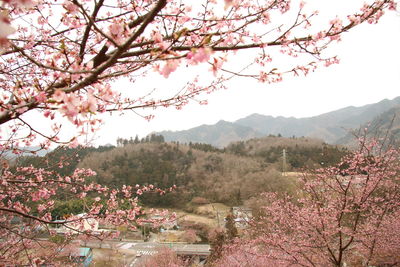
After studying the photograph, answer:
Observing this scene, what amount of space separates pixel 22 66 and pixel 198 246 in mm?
26888

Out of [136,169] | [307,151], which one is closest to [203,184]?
[136,169]

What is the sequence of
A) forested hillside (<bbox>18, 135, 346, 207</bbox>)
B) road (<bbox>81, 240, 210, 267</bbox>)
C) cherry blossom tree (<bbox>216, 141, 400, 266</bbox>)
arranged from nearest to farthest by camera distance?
cherry blossom tree (<bbox>216, 141, 400, 266</bbox>) < road (<bbox>81, 240, 210, 267</bbox>) < forested hillside (<bbox>18, 135, 346, 207</bbox>)

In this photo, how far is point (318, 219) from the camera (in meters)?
5.85

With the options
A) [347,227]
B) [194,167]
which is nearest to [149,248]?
[347,227]

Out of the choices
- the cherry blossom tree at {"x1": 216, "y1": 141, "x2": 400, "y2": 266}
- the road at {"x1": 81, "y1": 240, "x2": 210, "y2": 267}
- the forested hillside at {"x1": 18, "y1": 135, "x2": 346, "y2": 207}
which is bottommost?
the road at {"x1": 81, "y1": 240, "x2": 210, "y2": 267}

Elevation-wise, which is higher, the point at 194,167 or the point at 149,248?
the point at 194,167

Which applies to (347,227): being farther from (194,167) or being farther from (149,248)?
(194,167)

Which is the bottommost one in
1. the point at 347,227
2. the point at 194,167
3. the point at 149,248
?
the point at 149,248

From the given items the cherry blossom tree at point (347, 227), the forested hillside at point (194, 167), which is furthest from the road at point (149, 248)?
the cherry blossom tree at point (347, 227)

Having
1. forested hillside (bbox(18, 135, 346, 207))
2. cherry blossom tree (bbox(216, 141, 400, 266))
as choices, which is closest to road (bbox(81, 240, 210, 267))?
forested hillside (bbox(18, 135, 346, 207))

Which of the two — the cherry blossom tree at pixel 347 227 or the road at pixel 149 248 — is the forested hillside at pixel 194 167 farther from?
the cherry blossom tree at pixel 347 227

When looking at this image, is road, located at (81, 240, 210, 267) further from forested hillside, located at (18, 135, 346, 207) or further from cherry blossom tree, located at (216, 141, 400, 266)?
cherry blossom tree, located at (216, 141, 400, 266)

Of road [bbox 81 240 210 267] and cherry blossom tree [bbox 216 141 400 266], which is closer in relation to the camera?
cherry blossom tree [bbox 216 141 400 266]

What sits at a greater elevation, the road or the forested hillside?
the forested hillside
